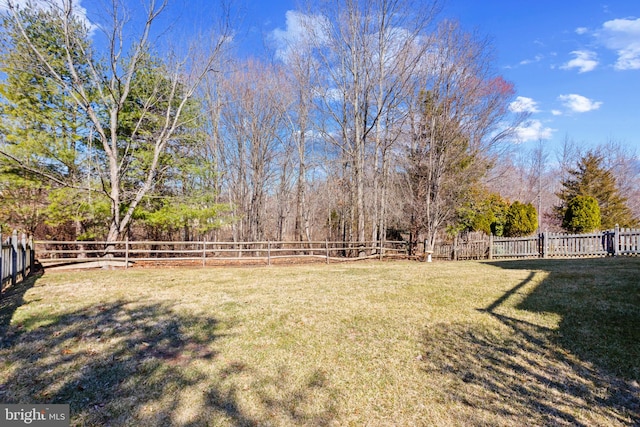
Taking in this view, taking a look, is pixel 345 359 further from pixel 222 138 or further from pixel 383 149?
pixel 222 138

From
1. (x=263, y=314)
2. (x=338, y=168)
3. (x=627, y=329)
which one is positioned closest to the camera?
(x=627, y=329)

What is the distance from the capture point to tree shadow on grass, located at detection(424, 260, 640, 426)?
309cm

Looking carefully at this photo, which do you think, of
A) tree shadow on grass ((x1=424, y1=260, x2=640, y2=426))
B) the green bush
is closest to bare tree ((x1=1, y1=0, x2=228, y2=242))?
tree shadow on grass ((x1=424, y1=260, x2=640, y2=426))

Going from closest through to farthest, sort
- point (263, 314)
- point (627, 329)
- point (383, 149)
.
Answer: point (627, 329)
point (263, 314)
point (383, 149)

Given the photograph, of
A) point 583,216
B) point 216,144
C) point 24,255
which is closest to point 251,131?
point 216,144

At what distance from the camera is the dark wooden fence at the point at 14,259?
22.8 feet

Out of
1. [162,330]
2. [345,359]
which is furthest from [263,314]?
[345,359]

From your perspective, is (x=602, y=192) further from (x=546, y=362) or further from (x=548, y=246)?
(x=546, y=362)

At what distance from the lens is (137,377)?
3689 millimetres

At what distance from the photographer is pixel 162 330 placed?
16.7 feet

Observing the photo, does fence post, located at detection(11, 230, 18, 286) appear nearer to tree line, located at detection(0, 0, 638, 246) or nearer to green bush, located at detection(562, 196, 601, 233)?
tree line, located at detection(0, 0, 638, 246)

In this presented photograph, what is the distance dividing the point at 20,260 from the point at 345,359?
9.39 m

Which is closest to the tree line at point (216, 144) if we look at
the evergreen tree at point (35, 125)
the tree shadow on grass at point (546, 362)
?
the evergreen tree at point (35, 125)

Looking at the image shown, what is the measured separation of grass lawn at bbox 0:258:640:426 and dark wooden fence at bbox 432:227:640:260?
276 inches
